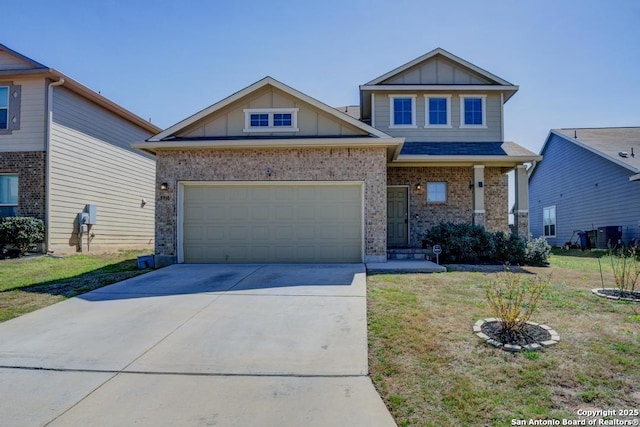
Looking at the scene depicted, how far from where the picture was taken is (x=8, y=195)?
12875mm

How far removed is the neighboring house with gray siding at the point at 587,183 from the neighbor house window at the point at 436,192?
7.20 meters

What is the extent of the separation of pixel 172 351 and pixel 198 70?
10.3m

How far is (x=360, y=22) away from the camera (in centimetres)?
1022

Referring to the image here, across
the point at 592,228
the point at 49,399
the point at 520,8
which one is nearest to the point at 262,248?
the point at 49,399

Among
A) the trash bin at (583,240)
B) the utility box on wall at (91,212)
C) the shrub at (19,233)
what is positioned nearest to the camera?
the shrub at (19,233)

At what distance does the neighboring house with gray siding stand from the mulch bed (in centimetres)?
1324

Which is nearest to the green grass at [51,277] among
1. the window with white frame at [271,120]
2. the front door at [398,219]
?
the window with white frame at [271,120]

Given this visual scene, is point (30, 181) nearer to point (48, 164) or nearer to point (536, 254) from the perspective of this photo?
point (48, 164)

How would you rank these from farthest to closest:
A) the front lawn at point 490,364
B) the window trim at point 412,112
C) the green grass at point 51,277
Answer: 1. the window trim at point 412,112
2. the green grass at point 51,277
3. the front lawn at point 490,364

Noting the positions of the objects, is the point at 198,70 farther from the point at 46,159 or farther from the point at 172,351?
the point at 172,351

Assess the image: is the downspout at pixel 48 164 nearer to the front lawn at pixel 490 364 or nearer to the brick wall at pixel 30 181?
the brick wall at pixel 30 181

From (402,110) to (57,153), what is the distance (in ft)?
38.2

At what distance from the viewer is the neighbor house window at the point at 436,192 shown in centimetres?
1353

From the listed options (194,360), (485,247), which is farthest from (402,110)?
(194,360)
